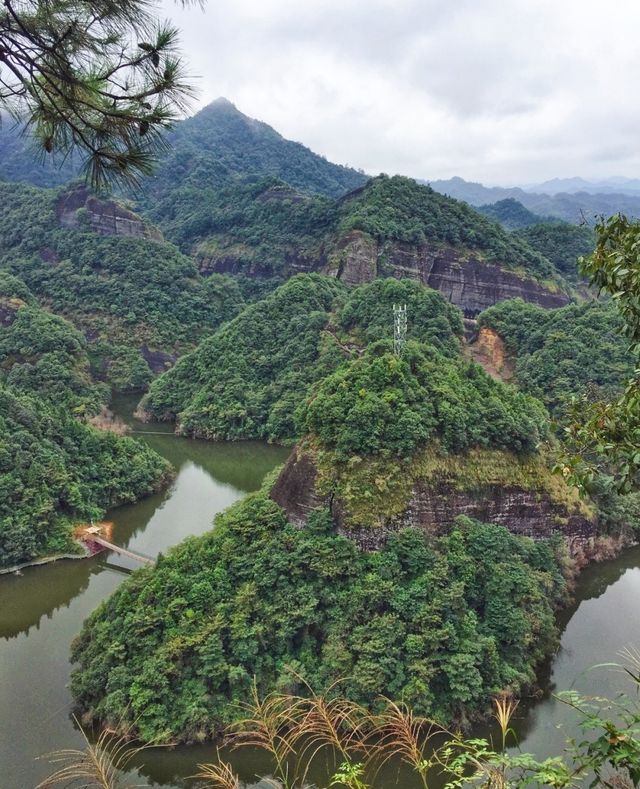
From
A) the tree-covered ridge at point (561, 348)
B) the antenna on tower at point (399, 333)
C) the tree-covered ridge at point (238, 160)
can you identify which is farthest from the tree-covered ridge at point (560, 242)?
the tree-covered ridge at point (238, 160)

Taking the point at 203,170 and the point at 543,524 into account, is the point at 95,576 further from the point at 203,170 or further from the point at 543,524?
the point at 203,170

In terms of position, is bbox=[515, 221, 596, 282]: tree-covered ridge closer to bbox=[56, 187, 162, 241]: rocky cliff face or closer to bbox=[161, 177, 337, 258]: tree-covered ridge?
bbox=[161, 177, 337, 258]: tree-covered ridge

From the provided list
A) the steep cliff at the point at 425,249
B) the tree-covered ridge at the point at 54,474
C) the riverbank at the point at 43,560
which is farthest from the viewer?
the steep cliff at the point at 425,249

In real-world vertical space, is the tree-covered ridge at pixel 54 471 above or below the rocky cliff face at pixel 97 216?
below

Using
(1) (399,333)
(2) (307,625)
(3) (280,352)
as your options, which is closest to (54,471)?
(2) (307,625)

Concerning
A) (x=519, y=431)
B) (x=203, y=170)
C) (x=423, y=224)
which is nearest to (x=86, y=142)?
(x=519, y=431)

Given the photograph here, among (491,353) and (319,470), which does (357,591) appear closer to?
(319,470)

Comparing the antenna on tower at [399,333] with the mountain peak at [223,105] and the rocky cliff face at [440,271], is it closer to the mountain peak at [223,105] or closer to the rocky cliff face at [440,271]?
the rocky cliff face at [440,271]
